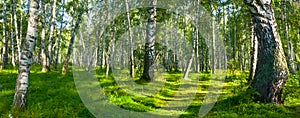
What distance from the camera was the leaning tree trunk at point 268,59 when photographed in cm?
1051

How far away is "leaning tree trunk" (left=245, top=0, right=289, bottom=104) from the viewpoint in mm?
10508

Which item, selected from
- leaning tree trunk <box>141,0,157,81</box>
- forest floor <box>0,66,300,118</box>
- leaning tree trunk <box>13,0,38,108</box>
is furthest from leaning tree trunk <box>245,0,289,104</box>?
leaning tree trunk <box>141,0,157,81</box>

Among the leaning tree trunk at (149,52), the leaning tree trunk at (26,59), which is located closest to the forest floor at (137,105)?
the leaning tree trunk at (26,59)

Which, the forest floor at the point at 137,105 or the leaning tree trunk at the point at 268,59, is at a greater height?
the leaning tree trunk at the point at 268,59

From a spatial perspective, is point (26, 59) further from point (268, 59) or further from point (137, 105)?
point (268, 59)

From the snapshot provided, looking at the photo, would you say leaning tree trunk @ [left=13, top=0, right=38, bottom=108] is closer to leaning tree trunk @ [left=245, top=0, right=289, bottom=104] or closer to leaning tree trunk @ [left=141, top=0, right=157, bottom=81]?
leaning tree trunk @ [left=245, top=0, right=289, bottom=104]

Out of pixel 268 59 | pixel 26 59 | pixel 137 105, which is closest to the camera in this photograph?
pixel 26 59

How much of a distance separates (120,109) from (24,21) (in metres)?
40.2

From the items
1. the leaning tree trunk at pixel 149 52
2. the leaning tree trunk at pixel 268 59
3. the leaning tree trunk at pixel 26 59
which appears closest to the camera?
Result: the leaning tree trunk at pixel 26 59

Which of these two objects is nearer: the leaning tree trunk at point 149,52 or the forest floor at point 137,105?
the forest floor at point 137,105

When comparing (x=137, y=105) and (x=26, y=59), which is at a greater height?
(x=26, y=59)

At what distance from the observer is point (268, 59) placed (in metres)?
10.7

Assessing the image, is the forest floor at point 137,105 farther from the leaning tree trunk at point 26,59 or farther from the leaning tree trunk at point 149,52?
the leaning tree trunk at point 149,52

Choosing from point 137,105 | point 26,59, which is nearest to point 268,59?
point 137,105
